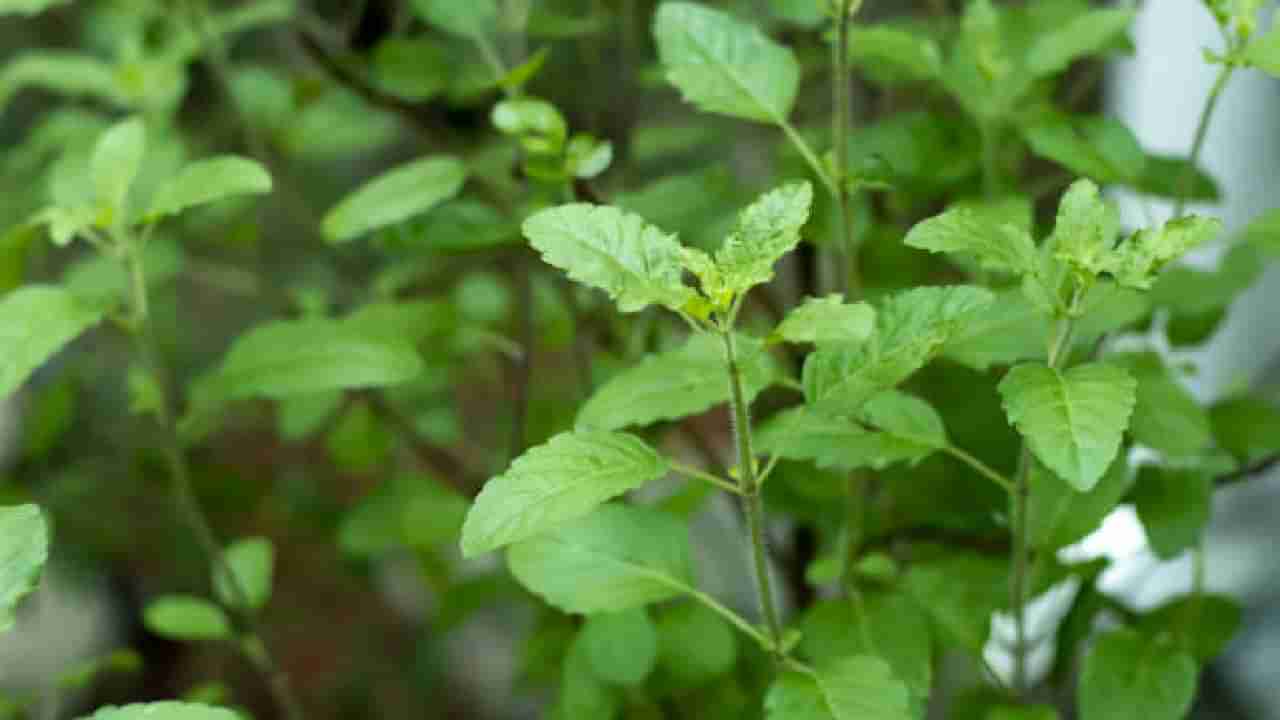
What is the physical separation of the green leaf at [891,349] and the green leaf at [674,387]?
0.10 ft

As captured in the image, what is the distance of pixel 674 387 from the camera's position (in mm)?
520

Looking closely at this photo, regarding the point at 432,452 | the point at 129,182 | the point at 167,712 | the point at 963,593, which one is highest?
the point at 129,182

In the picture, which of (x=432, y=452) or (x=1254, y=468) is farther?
(x=432, y=452)

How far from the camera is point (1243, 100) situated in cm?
104

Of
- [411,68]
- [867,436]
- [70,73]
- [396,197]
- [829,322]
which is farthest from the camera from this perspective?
[70,73]

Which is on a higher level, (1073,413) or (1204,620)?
(1073,413)

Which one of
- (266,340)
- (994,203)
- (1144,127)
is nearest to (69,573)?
(266,340)

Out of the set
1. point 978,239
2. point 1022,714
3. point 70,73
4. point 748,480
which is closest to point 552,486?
point 748,480

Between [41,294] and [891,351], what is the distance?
1.34 feet

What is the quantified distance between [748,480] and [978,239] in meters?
0.12

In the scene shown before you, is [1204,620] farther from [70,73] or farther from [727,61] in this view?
[70,73]

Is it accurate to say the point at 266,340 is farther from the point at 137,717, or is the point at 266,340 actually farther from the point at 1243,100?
the point at 1243,100

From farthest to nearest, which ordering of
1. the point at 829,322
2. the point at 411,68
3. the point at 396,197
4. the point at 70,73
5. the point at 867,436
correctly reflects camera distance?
the point at 70,73, the point at 411,68, the point at 396,197, the point at 867,436, the point at 829,322

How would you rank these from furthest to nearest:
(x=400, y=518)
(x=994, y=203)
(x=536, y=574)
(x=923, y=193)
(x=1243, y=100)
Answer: (x=1243, y=100)
(x=400, y=518)
(x=923, y=193)
(x=994, y=203)
(x=536, y=574)
